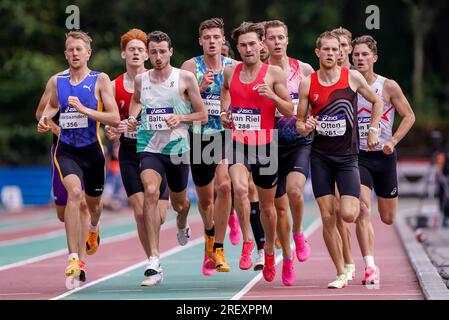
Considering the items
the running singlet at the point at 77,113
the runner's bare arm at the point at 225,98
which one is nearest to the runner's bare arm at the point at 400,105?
the runner's bare arm at the point at 225,98

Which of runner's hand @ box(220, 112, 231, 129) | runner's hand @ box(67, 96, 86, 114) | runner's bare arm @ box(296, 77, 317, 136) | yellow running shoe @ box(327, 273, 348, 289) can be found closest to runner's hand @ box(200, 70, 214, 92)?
runner's hand @ box(220, 112, 231, 129)

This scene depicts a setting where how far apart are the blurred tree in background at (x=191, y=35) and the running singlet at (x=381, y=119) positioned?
92.3 feet

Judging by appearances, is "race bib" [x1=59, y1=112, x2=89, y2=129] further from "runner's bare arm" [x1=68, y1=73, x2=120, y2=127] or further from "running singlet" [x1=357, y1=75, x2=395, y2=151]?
"running singlet" [x1=357, y1=75, x2=395, y2=151]

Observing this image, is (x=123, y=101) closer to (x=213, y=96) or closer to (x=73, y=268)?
(x=213, y=96)

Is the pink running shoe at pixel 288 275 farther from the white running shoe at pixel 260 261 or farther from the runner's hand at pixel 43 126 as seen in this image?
the runner's hand at pixel 43 126

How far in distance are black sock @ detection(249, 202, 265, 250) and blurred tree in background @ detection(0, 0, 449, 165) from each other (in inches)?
1050

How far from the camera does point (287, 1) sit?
4766 centimetres

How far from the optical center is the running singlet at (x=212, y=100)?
1455 cm

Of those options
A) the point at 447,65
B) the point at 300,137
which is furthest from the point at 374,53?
the point at 447,65

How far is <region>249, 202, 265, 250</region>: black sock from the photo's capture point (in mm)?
15079

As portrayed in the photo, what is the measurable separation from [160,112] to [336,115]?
187 cm

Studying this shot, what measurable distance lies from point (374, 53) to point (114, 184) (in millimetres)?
21411

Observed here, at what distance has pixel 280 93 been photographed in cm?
1359

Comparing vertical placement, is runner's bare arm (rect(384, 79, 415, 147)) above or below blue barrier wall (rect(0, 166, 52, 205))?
above
